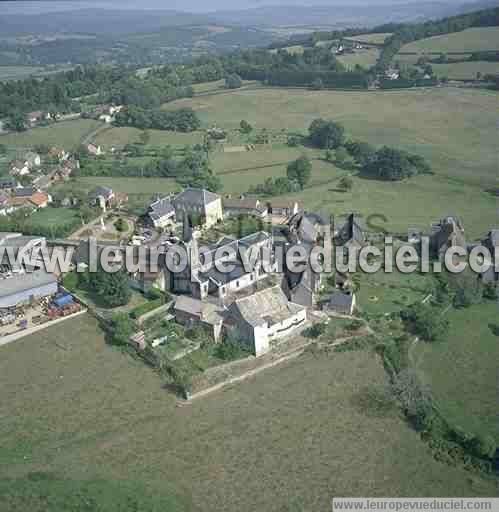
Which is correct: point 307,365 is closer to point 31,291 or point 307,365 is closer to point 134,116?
point 31,291

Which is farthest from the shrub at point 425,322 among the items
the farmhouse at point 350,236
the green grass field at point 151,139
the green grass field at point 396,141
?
the green grass field at point 151,139

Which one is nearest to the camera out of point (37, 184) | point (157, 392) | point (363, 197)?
point (157, 392)

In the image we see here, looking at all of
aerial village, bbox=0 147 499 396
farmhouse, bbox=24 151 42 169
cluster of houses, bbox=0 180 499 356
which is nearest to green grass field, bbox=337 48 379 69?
farmhouse, bbox=24 151 42 169

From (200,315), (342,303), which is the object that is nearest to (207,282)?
(200,315)

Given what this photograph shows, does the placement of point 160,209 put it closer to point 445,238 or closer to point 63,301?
point 63,301

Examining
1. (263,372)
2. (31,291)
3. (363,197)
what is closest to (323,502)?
(263,372)

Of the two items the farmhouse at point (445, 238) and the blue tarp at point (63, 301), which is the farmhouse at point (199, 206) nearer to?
the blue tarp at point (63, 301)

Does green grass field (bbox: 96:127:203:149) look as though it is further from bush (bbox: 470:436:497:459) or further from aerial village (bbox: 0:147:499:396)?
bush (bbox: 470:436:497:459)
